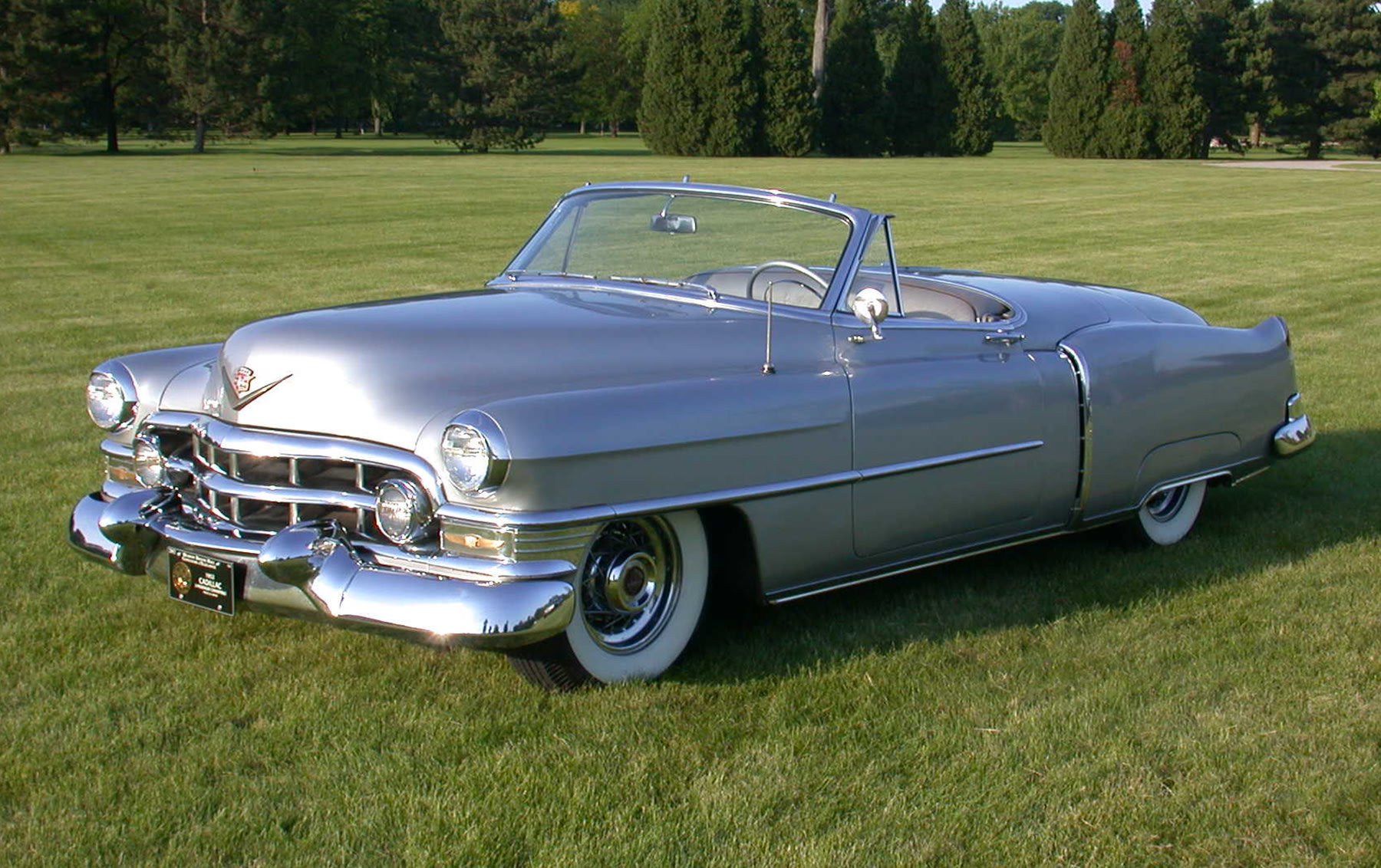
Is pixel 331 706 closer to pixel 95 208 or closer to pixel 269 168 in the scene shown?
pixel 95 208

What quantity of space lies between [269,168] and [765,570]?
4007 cm

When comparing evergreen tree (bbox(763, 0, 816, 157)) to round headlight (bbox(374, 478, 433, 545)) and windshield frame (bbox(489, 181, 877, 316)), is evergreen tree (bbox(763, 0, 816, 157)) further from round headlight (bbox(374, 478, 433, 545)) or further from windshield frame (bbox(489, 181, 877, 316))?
round headlight (bbox(374, 478, 433, 545))

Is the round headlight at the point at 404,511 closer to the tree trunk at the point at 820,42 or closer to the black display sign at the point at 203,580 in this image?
the black display sign at the point at 203,580

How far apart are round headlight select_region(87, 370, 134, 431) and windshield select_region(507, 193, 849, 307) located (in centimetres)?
144

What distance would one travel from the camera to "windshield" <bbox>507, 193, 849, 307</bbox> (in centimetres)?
488

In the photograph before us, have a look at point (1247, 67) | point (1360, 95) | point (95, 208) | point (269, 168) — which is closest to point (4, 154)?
point (269, 168)

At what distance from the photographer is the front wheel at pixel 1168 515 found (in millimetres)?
5613

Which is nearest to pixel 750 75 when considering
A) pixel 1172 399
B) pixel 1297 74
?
pixel 1297 74

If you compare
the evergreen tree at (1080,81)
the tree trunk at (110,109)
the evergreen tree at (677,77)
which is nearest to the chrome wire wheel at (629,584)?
the evergreen tree at (677,77)

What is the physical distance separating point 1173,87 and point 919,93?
31.0 feet

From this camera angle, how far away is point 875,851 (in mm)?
3074

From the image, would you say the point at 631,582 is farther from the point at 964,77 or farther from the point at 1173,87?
the point at 964,77

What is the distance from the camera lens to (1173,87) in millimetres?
52000

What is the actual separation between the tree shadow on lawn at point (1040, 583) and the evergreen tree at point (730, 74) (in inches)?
1804
